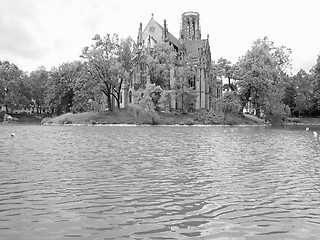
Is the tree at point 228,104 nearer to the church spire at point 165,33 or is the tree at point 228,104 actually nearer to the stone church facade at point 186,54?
the stone church facade at point 186,54

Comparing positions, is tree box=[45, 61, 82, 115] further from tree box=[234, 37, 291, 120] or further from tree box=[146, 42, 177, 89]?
tree box=[234, 37, 291, 120]

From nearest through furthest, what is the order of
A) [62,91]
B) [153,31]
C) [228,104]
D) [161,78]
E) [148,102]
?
1. [148,102]
2. [228,104]
3. [161,78]
4. [62,91]
5. [153,31]

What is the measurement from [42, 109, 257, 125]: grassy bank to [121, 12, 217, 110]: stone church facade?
797cm

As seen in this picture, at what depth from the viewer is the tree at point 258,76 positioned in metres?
66.2

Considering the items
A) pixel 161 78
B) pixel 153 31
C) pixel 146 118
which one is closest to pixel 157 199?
pixel 146 118

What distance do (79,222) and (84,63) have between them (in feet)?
198

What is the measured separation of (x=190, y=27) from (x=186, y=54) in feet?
70.9

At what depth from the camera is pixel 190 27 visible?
106 m

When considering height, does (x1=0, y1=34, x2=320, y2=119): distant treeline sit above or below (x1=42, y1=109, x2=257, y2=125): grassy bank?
above

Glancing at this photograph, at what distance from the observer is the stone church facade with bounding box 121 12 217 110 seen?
76.6m

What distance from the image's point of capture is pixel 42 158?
15164 mm

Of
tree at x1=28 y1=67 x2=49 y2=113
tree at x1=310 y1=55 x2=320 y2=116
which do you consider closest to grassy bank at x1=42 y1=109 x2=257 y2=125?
tree at x1=310 y1=55 x2=320 y2=116

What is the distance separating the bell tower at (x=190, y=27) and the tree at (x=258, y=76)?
112 ft

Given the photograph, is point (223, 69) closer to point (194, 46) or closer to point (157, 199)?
point (194, 46)
